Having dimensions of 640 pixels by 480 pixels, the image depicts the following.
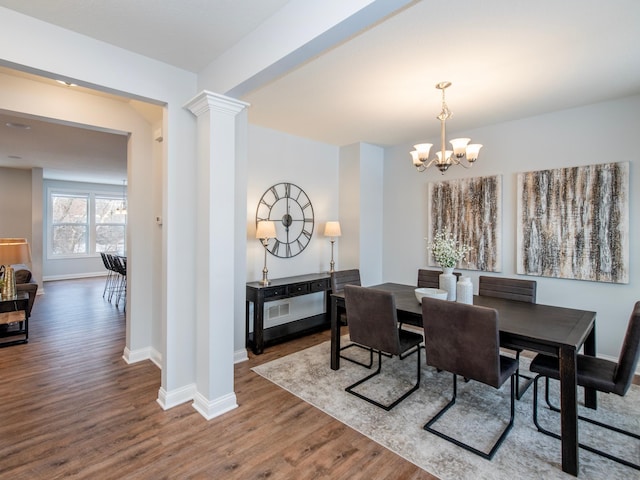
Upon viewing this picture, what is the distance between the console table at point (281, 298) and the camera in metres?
3.62

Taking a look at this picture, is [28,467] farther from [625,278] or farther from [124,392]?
[625,278]

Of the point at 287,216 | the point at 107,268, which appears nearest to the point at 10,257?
the point at 287,216

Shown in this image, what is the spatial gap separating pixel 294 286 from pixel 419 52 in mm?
2702

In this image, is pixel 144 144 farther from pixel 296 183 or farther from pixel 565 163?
pixel 565 163

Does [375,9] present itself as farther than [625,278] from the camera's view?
No

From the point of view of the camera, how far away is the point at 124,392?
277 cm

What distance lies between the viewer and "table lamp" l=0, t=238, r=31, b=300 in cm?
365

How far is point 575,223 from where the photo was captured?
3494 millimetres

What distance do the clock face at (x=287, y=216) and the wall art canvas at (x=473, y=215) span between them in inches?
69.1

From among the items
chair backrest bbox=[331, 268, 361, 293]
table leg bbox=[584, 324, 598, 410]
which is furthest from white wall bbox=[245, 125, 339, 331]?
table leg bbox=[584, 324, 598, 410]

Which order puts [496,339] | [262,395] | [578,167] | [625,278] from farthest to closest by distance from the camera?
1. [578,167]
2. [625,278]
3. [262,395]
4. [496,339]

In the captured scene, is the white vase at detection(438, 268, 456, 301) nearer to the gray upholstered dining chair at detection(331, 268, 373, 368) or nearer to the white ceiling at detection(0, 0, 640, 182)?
the gray upholstered dining chair at detection(331, 268, 373, 368)

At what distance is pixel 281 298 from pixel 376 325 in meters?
1.43

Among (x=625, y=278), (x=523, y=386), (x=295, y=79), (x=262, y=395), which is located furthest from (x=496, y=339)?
(x=295, y=79)
